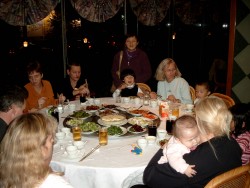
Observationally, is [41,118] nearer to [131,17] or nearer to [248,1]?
[248,1]

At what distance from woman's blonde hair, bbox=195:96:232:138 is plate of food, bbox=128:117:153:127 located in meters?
1.02

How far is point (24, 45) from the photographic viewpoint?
20.1ft

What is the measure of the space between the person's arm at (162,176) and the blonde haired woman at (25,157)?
0.62m

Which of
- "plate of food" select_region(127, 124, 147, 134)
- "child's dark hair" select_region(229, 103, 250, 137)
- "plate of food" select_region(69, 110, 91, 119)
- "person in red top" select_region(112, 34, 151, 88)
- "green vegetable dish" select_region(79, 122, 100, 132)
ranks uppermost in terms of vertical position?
"person in red top" select_region(112, 34, 151, 88)

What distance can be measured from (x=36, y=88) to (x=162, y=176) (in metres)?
2.68

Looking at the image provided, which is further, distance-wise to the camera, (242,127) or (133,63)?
(133,63)

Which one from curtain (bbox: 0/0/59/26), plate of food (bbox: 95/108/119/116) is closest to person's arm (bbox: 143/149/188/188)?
plate of food (bbox: 95/108/119/116)

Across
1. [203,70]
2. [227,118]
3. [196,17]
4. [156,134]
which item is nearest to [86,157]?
[156,134]

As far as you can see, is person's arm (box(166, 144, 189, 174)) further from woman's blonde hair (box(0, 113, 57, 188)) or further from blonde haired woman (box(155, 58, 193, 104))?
blonde haired woman (box(155, 58, 193, 104))

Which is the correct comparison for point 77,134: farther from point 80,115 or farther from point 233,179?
point 233,179

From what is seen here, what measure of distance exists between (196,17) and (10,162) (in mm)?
6712

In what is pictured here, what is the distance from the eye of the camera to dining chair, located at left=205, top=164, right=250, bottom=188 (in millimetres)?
1471

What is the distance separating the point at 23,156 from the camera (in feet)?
4.54

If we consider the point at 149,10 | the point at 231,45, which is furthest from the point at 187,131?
the point at 149,10
